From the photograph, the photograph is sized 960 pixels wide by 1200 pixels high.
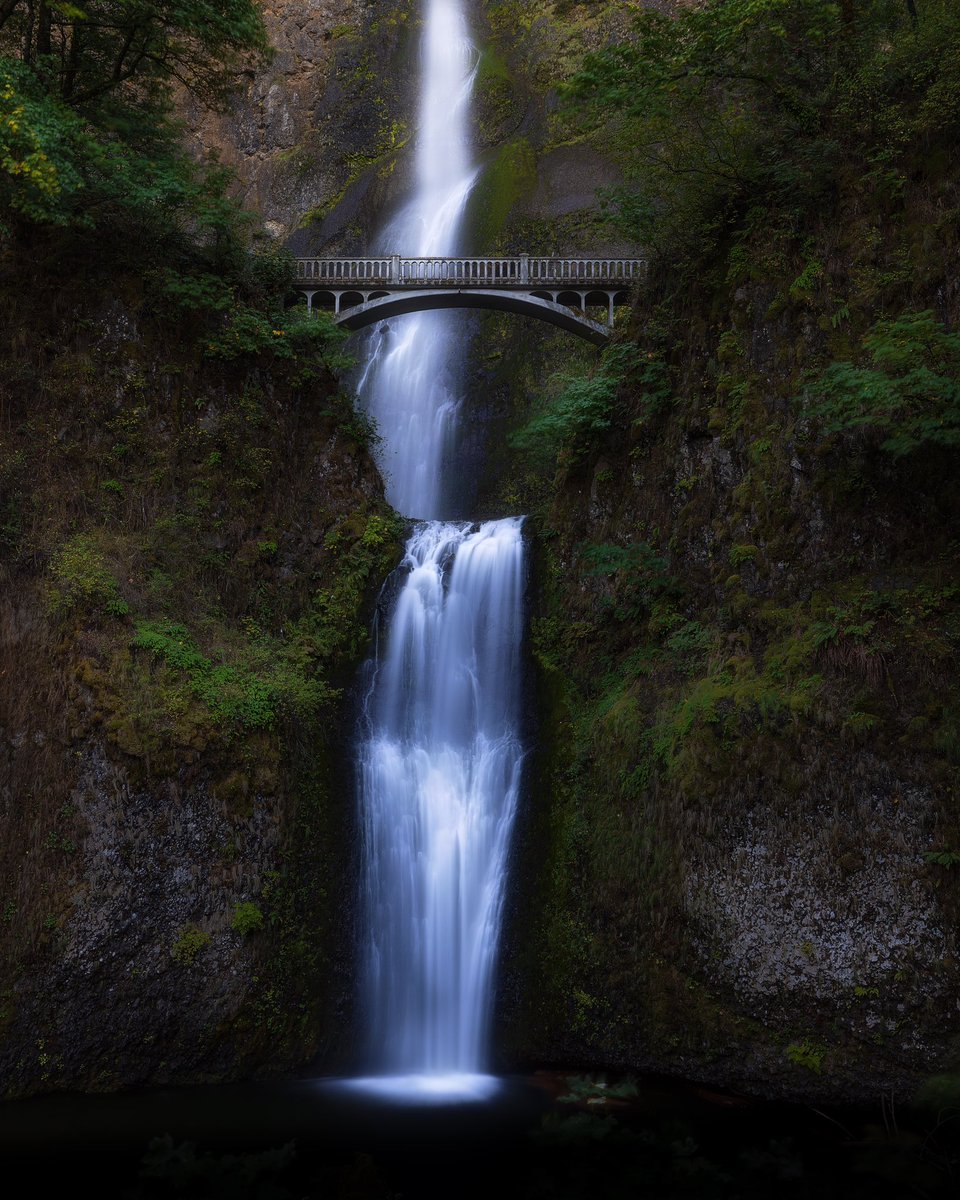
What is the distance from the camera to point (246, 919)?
9.09 metres

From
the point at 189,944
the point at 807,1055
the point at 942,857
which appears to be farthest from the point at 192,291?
the point at 807,1055

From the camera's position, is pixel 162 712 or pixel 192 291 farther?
pixel 192 291

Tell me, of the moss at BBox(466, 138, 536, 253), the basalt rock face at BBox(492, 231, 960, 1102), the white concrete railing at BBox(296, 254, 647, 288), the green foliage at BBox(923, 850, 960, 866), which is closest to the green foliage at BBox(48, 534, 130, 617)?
the basalt rock face at BBox(492, 231, 960, 1102)

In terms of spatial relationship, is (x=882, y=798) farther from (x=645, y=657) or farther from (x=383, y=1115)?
(x=383, y=1115)

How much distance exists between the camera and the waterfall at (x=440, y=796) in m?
9.46

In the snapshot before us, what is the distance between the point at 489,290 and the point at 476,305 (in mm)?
612

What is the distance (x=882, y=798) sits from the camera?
785 centimetres

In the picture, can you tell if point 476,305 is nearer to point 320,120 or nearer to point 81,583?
point 81,583

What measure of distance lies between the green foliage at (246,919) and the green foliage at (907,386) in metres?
8.08

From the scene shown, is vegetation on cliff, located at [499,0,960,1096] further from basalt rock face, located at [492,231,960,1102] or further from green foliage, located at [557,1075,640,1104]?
green foliage, located at [557,1075,640,1104]

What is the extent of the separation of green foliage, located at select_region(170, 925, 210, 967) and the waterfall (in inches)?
76.5

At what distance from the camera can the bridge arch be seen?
60.6 feet

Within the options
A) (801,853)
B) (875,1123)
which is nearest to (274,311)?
(801,853)

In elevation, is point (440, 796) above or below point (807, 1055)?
above
